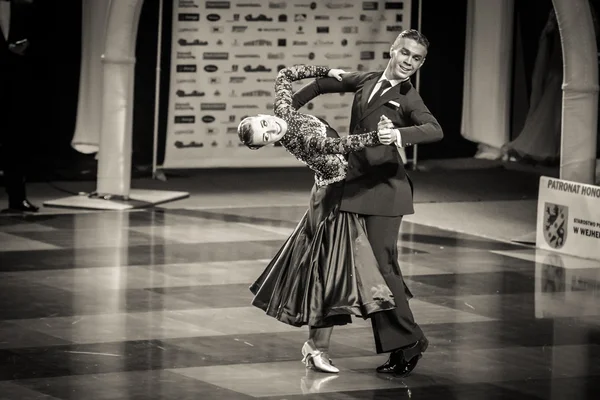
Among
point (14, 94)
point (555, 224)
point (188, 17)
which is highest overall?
point (188, 17)

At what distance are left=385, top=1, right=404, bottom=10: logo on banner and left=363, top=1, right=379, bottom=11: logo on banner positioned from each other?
4.9 inches

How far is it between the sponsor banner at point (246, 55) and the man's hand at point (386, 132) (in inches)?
332

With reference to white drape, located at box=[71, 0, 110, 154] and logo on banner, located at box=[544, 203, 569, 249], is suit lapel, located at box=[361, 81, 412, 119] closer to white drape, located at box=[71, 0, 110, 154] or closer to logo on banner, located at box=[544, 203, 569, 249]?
logo on banner, located at box=[544, 203, 569, 249]

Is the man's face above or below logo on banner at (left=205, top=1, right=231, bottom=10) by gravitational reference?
below

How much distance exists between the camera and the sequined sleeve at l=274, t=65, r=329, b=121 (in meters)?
6.92

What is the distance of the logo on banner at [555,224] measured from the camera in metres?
11.1

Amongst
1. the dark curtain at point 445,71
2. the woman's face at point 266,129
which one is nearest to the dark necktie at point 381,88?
the woman's face at point 266,129

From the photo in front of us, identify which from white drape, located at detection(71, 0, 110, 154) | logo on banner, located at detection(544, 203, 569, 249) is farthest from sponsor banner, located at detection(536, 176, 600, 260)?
white drape, located at detection(71, 0, 110, 154)

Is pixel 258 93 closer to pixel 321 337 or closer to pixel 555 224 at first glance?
pixel 555 224

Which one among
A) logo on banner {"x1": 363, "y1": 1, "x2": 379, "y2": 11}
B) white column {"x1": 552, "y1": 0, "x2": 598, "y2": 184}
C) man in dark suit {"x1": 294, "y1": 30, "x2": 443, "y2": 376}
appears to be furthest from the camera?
logo on banner {"x1": 363, "y1": 1, "x2": 379, "y2": 11}

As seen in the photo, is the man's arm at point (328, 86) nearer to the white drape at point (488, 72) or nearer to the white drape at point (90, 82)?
the white drape at point (90, 82)

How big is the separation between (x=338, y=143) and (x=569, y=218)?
188 inches

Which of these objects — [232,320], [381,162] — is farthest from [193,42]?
[381,162]

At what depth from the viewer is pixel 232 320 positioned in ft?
27.6
